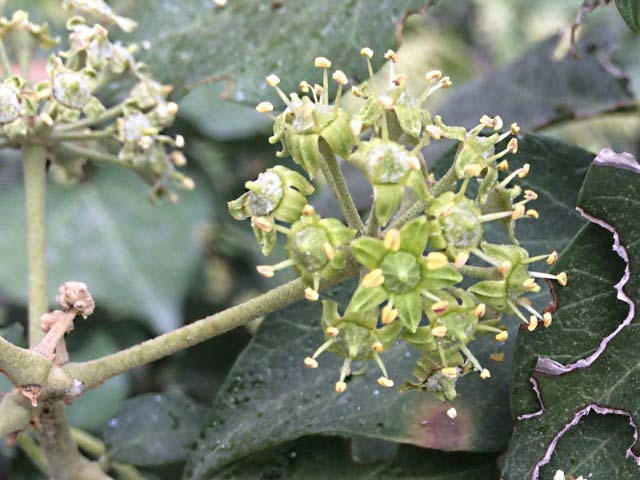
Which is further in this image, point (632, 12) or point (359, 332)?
point (632, 12)

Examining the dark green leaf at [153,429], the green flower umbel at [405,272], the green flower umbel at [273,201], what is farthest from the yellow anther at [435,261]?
the dark green leaf at [153,429]

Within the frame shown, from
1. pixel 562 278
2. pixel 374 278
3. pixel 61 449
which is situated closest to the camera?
pixel 374 278

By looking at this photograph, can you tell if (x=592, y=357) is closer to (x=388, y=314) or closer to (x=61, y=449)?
(x=388, y=314)

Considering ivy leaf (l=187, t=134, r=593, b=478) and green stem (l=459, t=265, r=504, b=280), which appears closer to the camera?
green stem (l=459, t=265, r=504, b=280)

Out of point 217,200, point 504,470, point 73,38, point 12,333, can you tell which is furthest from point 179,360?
point 504,470

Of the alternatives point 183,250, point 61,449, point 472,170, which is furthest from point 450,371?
point 183,250

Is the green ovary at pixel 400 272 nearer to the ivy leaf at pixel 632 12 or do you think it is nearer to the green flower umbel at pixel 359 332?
the green flower umbel at pixel 359 332

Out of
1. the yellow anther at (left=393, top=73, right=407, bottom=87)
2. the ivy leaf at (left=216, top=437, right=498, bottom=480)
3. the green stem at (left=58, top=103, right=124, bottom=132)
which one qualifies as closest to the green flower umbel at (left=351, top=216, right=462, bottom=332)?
the yellow anther at (left=393, top=73, right=407, bottom=87)

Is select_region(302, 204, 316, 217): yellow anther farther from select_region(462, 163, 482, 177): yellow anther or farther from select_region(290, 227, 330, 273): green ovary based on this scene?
select_region(462, 163, 482, 177): yellow anther
